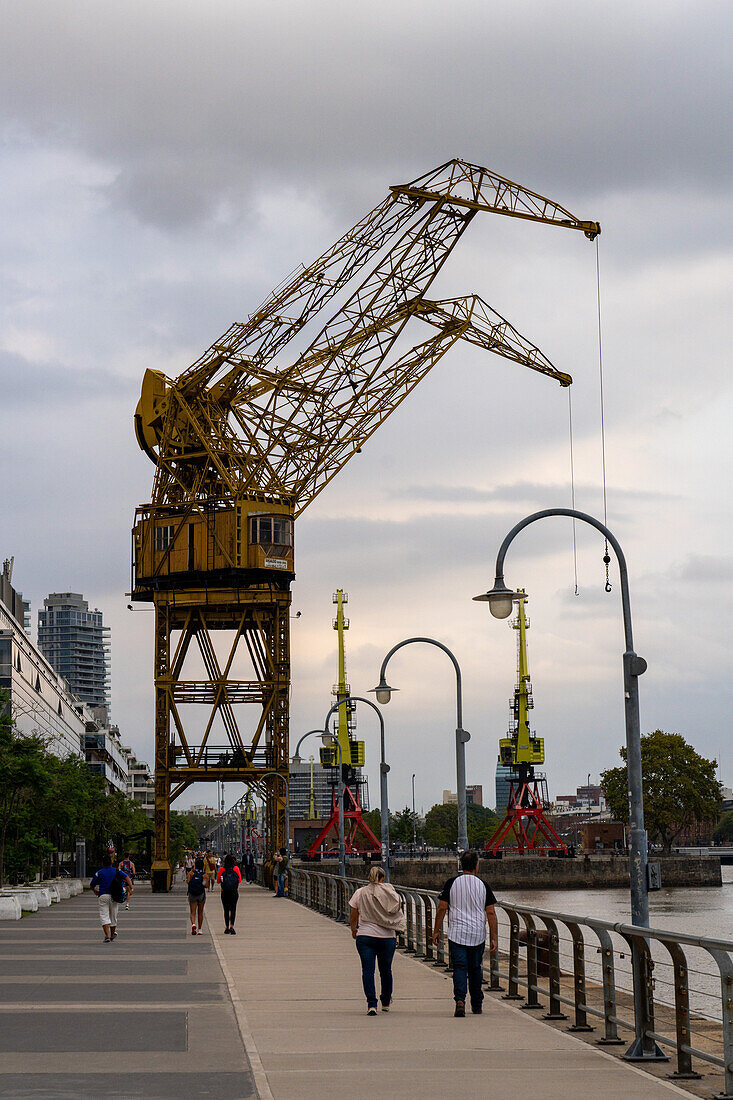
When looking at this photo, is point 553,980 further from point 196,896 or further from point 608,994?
point 196,896

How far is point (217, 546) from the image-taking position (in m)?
60.7

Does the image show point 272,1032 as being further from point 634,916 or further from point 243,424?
point 243,424

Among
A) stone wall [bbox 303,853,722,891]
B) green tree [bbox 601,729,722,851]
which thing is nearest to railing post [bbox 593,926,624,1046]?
stone wall [bbox 303,853,722,891]

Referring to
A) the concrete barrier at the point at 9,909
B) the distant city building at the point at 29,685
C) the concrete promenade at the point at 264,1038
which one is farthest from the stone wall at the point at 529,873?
the concrete promenade at the point at 264,1038

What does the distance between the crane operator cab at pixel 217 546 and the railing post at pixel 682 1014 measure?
49.1 meters

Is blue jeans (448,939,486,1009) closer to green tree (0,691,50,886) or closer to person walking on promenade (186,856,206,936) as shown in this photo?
person walking on promenade (186,856,206,936)

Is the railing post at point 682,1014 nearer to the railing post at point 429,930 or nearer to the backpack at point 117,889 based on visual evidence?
the railing post at point 429,930

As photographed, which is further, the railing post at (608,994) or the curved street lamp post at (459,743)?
the curved street lamp post at (459,743)

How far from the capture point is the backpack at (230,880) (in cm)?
2988

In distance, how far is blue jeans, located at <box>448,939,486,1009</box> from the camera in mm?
14930

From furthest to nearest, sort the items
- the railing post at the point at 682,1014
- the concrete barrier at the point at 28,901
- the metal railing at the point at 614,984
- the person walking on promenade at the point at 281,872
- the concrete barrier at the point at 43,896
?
the person walking on promenade at the point at 281,872 < the concrete barrier at the point at 43,896 < the concrete barrier at the point at 28,901 < the railing post at the point at 682,1014 < the metal railing at the point at 614,984

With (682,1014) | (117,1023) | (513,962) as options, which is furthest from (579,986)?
(117,1023)

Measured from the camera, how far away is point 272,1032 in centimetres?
1393

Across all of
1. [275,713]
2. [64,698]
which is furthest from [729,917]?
[64,698]
